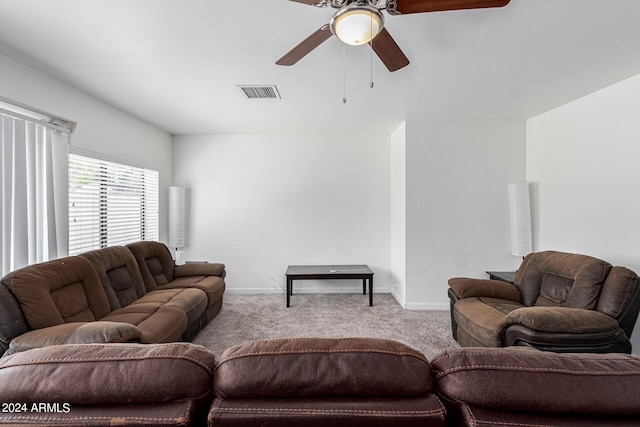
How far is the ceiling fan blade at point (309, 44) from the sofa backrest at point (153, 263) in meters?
2.75

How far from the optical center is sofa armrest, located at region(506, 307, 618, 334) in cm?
200

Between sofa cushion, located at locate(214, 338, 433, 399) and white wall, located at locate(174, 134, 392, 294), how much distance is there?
3.78 m

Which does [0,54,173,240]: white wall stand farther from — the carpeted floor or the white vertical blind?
the carpeted floor

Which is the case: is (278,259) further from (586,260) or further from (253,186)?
(586,260)

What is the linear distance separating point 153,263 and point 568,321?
160 inches

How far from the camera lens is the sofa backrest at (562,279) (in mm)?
2256

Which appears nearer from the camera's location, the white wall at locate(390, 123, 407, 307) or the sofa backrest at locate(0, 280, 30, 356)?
the sofa backrest at locate(0, 280, 30, 356)

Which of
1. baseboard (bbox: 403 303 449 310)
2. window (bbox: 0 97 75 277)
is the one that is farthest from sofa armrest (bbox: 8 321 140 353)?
baseboard (bbox: 403 303 449 310)

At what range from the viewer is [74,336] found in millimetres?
1689

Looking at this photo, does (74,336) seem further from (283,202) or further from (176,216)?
(283,202)

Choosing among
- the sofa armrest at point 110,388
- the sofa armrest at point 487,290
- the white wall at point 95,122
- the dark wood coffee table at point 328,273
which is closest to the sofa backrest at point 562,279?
the sofa armrest at point 487,290

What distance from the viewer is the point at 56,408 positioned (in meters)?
0.71

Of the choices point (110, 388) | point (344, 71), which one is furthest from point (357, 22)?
point (110, 388)

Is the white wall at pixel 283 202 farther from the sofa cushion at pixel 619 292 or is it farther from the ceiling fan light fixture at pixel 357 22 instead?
the ceiling fan light fixture at pixel 357 22
